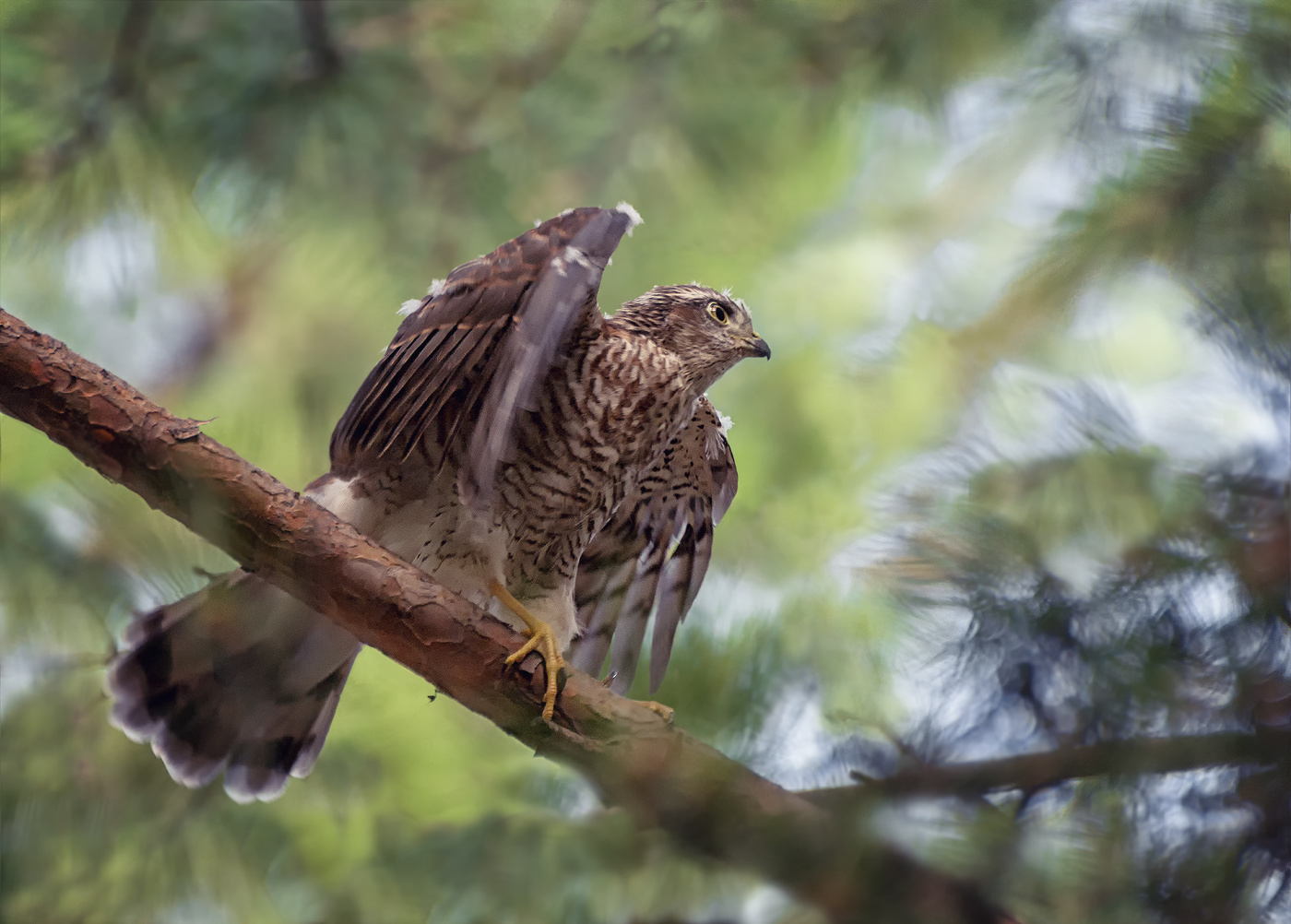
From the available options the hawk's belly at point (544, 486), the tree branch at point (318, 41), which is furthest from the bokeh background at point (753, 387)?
the hawk's belly at point (544, 486)

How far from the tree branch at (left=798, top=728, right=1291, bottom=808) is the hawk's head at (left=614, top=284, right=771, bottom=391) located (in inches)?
67.2

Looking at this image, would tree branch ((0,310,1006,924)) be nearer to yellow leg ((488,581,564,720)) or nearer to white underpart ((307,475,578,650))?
yellow leg ((488,581,564,720))

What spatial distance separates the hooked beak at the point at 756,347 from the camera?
2725 millimetres

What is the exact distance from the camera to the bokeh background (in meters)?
1.00

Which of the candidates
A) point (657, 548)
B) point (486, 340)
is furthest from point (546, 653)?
point (657, 548)

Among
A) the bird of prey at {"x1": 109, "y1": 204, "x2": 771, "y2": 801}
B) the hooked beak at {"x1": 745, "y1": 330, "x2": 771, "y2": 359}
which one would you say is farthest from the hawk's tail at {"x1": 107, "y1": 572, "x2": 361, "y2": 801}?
the hooked beak at {"x1": 745, "y1": 330, "x2": 771, "y2": 359}

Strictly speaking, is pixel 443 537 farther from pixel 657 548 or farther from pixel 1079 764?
pixel 1079 764

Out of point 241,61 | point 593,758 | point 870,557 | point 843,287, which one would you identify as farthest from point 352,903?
point 843,287

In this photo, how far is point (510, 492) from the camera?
99.1 inches

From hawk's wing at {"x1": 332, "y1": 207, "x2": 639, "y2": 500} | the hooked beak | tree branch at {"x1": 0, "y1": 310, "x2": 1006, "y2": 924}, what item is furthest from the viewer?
the hooked beak

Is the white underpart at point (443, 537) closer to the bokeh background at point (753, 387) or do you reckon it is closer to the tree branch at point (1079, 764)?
the bokeh background at point (753, 387)

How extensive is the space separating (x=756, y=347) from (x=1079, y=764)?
1.91 m

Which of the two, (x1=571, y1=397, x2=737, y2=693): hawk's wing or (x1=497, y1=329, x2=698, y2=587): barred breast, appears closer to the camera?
(x1=497, y1=329, x2=698, y2=587): barred breast

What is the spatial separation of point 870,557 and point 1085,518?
0.27 m
